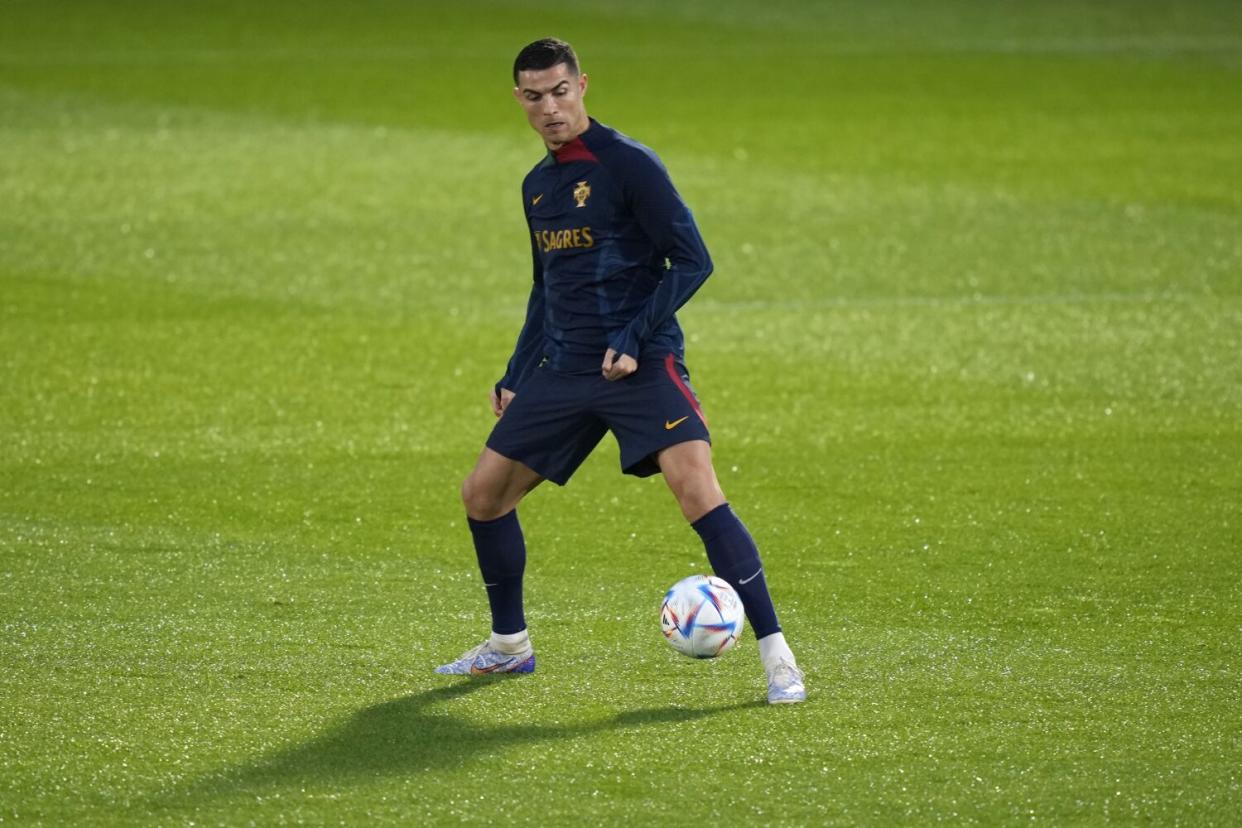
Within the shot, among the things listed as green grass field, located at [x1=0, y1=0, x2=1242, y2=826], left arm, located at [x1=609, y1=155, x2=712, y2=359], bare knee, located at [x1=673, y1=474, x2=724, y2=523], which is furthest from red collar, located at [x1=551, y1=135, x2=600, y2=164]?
green grass field, located at [x1=0, y1=0, x2=1242, y2=826]

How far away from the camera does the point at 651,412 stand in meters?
5.88

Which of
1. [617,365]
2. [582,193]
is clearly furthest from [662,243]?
[617,365]

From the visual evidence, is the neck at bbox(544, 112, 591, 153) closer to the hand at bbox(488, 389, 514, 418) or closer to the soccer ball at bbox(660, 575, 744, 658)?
the hand at bbox(488, 389, 514, 418)

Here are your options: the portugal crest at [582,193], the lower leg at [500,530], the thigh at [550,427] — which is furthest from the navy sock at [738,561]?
the portugal crest at [582,193]

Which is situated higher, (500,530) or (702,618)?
(500,530)

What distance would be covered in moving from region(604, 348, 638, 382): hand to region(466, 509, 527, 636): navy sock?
0.71m

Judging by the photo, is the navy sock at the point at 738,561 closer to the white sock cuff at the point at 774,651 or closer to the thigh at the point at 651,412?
the white sock cuff at the point at 774,651

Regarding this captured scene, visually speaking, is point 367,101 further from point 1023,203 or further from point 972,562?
point 972,562

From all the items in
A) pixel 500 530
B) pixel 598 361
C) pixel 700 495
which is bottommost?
pixel 500 530

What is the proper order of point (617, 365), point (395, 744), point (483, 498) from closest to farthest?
point (395, 744) → point (617, 365) → point (483, 498)

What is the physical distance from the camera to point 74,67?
22.5 meters

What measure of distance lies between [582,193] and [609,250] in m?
0.20

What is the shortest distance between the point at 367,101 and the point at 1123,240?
958 centimetres

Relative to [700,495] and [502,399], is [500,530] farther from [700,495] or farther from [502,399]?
[700,495]
